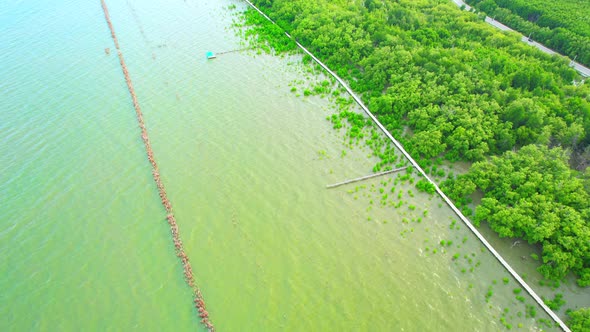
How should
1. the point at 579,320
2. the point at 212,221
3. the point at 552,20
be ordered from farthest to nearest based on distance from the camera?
the point at 552,20
the point at 212,221
the point at 579,320

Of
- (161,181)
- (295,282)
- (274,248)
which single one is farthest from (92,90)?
(295,282)

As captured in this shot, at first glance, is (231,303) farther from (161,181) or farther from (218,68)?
(218,68)

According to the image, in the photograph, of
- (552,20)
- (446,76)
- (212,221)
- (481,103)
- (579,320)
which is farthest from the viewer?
(552,20)

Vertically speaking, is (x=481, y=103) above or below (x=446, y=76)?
below

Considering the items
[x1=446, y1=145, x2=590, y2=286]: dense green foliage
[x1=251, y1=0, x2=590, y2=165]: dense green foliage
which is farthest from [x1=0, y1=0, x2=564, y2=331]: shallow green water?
[x1=251, y1=0, x2=590, y2=165]: dense green foliage

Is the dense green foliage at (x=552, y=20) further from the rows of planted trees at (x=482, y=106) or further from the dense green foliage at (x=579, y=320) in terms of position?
the dense green foliage at (x=579, y=320)

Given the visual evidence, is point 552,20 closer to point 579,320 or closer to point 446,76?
point 446,76

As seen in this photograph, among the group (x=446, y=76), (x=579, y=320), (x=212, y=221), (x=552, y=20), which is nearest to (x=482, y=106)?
(x=446, y=76)
